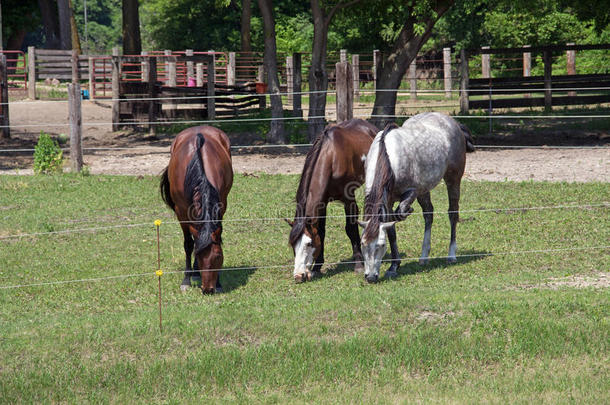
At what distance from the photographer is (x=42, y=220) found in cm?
1240

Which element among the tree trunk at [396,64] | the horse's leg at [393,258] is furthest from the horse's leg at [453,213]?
the tree trunk at [396,64]

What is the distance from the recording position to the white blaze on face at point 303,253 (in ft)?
29.2

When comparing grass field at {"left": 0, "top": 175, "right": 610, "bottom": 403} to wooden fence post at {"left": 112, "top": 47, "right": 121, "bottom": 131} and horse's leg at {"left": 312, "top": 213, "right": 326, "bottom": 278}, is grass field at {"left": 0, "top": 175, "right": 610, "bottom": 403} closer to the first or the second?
horse's leg at {"left": 312, "top": 213, "right": 326, "bottom": 278}

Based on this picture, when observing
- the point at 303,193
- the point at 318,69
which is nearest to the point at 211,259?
the point at 303,193

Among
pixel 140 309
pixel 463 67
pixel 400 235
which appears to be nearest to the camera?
pixel 140 309

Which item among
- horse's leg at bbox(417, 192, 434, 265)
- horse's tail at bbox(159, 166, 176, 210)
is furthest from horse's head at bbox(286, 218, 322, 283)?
horse's tail at bbox(159, 166, 176, 210)

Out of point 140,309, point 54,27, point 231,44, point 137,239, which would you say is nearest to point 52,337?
point 140,309

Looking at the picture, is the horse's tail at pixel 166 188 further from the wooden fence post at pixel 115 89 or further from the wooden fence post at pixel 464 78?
the wooden fence post at pixel 464 78

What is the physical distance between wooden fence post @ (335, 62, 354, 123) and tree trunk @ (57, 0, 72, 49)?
27.3 meters

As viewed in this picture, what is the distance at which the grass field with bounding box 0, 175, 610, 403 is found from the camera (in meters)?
6.45

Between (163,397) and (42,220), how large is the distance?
6798 millimetres

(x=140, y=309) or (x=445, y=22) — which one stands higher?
(x=445, y=22)

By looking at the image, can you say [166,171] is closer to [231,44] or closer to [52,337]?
[52,337]

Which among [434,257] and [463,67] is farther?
[463,67]
